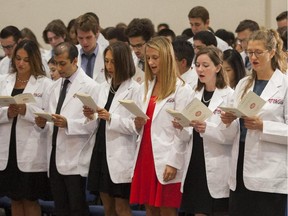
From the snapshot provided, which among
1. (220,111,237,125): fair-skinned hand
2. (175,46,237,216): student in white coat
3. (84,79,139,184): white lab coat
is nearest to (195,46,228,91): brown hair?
(175,46,237,216): student in white coat

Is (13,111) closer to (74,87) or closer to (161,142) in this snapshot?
(74,87)

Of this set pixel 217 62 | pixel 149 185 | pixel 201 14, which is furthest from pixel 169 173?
pixel 201 14

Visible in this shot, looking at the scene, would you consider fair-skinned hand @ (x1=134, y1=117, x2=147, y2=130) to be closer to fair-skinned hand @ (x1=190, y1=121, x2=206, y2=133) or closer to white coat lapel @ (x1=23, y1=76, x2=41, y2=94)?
fair-skinned hand @ (x1=190, y1=121, x2=206, y2=133)

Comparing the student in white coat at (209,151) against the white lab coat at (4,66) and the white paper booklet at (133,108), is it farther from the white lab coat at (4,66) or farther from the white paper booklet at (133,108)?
the white lab coat at (4,66)

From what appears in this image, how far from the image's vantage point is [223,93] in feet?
17.1

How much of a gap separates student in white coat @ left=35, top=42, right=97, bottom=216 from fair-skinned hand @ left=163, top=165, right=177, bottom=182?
2.76 ft

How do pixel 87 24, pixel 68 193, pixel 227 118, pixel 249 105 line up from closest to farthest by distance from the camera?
pixel 249 105 → pixel 227 118 → pixel 68 193 → pixel 87 24

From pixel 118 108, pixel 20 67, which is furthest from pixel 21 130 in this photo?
pixel 118 108

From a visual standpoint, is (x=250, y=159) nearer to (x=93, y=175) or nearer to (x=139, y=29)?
(x=93, y=175)

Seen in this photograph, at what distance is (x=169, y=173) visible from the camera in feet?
17.6

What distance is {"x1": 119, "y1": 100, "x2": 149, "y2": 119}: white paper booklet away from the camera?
522cm

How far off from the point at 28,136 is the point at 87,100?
2.96ft

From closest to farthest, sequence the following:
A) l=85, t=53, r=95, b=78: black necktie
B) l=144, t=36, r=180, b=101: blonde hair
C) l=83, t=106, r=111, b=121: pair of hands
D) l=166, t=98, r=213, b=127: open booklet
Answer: l=166, t=98, r=213, b=127: open booklet < l=144, t=36, r=180, b=101: blonde hair < l=83, t=106, r=111, b=121: pair of hands < l=85, t=53, r=95, b=78: black necktie

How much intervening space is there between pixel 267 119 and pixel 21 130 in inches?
88.4
